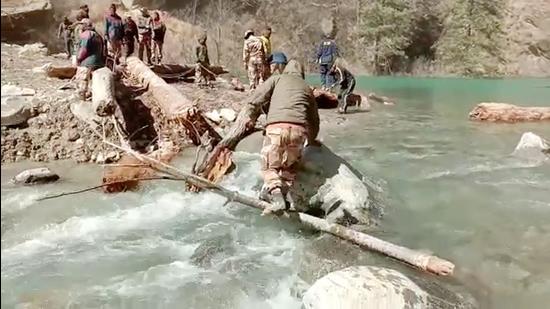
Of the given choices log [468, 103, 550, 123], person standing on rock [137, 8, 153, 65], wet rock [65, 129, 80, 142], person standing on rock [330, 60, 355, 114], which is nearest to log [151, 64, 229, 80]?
person standing on rock [137, 8, 153, 65]

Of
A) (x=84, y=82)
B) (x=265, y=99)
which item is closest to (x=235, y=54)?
(x=84, y=82)

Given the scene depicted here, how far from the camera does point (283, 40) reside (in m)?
41.5

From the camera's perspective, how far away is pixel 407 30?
135ft

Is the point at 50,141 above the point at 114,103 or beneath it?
beneath

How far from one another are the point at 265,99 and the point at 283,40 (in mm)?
35479

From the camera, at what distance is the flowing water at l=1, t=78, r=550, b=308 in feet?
16.0

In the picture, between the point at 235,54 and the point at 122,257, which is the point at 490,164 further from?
the point at 235,54

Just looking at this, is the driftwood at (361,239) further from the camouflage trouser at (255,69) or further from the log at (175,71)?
the log at (175,71)

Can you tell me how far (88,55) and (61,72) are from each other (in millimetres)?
2145

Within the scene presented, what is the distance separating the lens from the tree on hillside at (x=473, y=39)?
40594 mm

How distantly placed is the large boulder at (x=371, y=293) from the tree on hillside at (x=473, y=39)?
38.6 metres

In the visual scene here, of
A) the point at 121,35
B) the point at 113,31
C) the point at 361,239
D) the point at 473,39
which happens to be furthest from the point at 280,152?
the point at 473,39

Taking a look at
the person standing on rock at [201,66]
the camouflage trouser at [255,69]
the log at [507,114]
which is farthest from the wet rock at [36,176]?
the log at [507,114]

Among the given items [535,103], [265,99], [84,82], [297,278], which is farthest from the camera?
[535,103]
